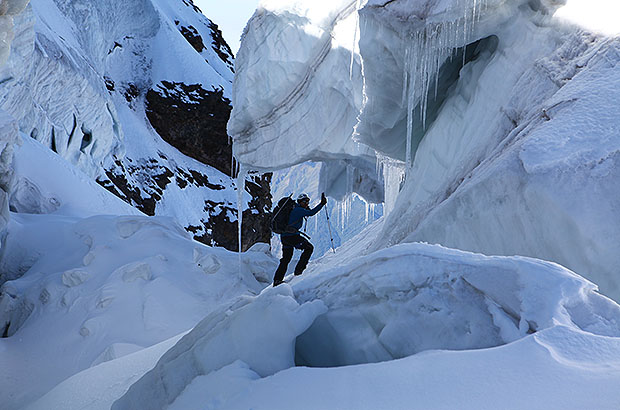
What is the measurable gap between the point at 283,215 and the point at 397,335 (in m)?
3.74

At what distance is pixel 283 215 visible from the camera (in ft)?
22.2

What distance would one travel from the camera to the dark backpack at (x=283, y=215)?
6715 millimetres

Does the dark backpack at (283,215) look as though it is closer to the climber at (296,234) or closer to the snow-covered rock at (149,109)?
the climber at (296,234)

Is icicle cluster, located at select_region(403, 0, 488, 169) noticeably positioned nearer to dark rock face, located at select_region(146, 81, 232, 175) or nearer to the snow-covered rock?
the snow-covered rock

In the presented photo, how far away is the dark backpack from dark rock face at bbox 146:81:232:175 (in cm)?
2350

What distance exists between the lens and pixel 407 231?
279 inches

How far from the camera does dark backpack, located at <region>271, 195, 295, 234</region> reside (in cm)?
671

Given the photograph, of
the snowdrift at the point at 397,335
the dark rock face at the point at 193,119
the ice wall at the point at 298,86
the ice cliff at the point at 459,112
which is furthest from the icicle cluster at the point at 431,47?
the dark rock face at the point at 193,119

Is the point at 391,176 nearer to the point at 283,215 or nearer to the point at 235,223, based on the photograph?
the point at 283,215

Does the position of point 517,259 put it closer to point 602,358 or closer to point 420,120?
point 602,358

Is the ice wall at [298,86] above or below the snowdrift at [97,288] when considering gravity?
above

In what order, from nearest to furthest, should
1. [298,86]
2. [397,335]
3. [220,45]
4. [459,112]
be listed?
[397,335] → [459,112] → [298,86] → [220,45]

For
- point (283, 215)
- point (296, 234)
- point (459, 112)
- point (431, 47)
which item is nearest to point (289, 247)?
point (296, 234)

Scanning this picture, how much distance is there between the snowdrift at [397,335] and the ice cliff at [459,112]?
6.07 feet
